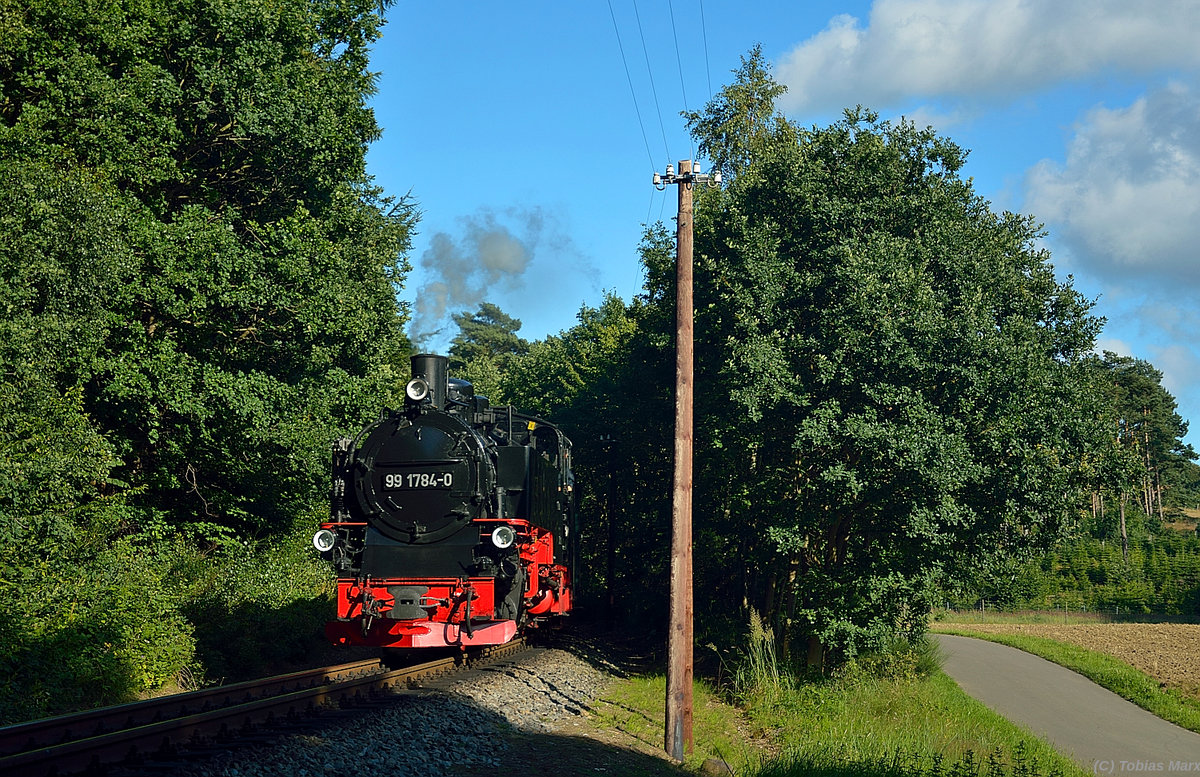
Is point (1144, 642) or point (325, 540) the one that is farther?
point (1144, 642)

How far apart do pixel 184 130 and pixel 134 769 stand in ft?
50.2

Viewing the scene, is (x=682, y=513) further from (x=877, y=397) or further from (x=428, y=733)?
(x=877, y=397)

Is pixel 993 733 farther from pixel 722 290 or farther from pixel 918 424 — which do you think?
pixel 722 290

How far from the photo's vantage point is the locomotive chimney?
13.8 metres

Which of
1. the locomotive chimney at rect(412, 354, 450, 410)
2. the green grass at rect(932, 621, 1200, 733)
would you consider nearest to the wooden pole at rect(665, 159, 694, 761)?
the locomotive chimney at rect(412, 354, 450, 410)

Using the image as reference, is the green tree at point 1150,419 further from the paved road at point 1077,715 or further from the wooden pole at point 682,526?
the wooden pole at point 682,526

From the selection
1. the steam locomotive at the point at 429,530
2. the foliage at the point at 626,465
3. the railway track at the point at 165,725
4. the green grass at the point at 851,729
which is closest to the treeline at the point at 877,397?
the green grass at the point at 851,729

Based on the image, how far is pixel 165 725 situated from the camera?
26.5 feet

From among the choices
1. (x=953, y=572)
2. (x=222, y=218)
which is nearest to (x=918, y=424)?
(x=953, y=572)

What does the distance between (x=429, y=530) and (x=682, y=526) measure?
142 inches

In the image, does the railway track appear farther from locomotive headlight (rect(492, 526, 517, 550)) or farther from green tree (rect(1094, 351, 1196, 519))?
green tree (rect(1094, 351, 1196, 519))

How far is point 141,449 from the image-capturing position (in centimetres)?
1941

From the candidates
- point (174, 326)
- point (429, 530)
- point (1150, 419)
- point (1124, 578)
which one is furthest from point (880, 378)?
point (1150, 419)

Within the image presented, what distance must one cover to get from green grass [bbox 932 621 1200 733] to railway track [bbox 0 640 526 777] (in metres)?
22.3
